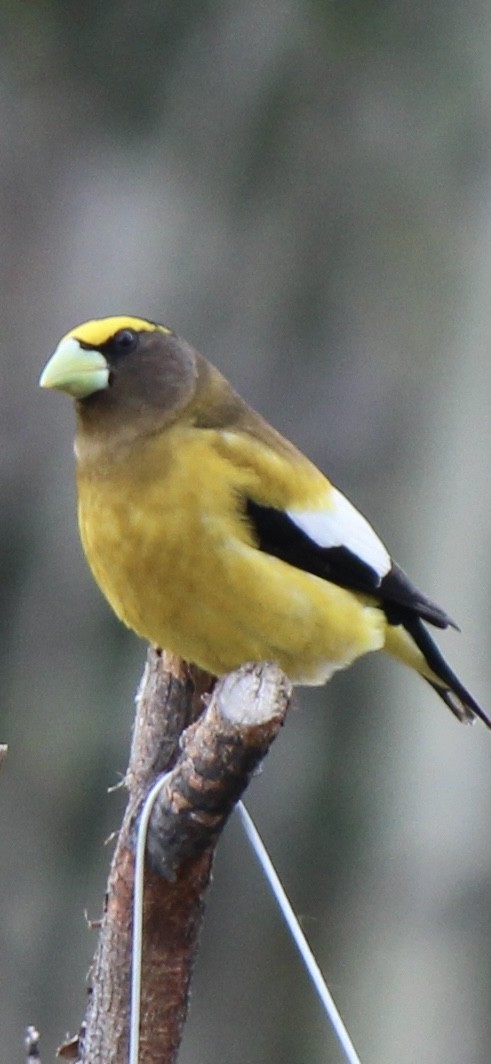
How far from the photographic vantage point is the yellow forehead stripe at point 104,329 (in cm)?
208

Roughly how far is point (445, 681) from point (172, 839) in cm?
87

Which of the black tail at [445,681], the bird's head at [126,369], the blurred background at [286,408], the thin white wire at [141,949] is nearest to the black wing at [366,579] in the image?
the black tail at [445,681]

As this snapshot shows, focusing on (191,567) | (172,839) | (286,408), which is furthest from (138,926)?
(286,408)

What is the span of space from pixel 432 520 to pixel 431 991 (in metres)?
1.03

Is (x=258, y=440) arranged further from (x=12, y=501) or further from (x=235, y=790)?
(x=12, y=501)

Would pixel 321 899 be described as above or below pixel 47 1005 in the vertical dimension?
above

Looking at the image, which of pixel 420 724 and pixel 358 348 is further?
pixel 358 348

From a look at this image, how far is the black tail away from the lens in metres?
2.36

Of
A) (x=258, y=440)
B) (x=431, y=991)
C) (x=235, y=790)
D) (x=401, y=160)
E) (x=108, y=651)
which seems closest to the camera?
(x=235, y=790)

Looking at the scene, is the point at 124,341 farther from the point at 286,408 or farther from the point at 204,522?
the point at 286,408

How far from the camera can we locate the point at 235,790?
1.55 m

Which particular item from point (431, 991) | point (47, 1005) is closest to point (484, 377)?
point (431, 991)

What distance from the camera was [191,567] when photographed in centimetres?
195

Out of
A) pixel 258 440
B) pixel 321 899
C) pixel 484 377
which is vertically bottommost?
pixel 321 899
